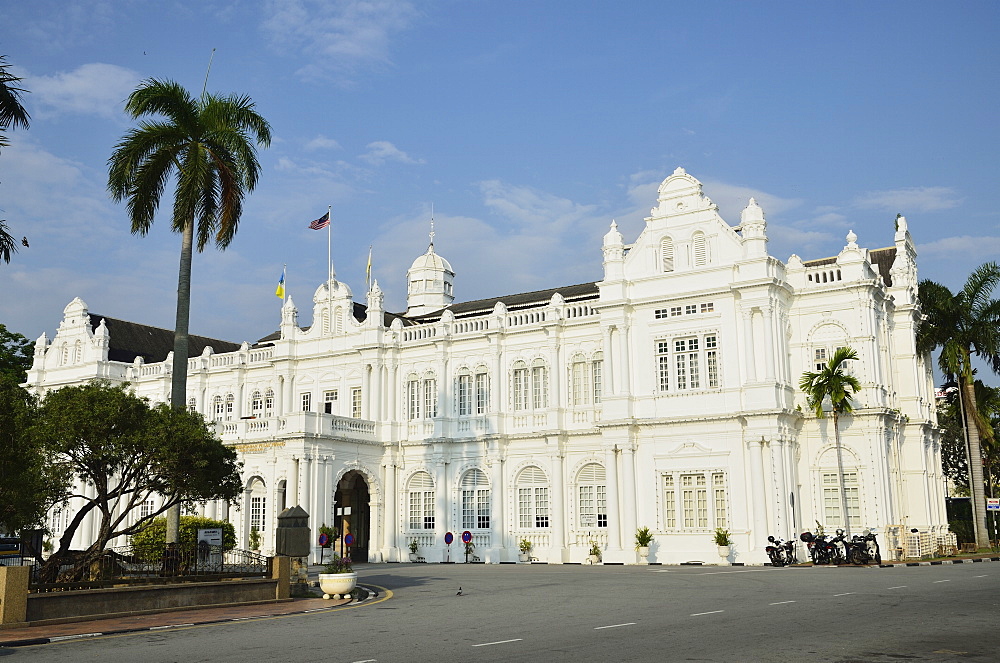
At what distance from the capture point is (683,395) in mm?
36625

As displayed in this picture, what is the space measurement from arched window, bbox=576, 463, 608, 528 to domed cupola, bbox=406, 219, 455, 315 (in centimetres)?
2064

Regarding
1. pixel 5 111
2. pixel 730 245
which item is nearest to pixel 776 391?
pixel 730 245

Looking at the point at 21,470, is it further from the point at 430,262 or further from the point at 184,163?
the point at 430,262

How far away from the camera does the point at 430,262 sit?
57.8 metres

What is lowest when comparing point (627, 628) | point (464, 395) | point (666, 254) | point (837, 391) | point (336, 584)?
point (627, 628)

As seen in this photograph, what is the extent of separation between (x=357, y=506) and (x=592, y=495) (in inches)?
494

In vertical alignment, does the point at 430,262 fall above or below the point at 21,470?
above

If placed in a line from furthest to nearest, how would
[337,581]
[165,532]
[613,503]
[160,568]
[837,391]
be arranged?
[613,503]
[165,532]
[837,391]
[160,568]
[337,581]

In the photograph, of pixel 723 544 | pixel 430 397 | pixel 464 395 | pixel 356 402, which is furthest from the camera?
pixel 356 402

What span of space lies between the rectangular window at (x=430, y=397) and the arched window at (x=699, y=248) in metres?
13.4

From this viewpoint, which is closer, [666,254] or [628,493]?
[628,493]

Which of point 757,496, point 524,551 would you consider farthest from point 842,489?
point 524,551

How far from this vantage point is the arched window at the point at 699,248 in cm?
3741

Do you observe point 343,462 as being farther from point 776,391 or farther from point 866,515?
point 866,515
